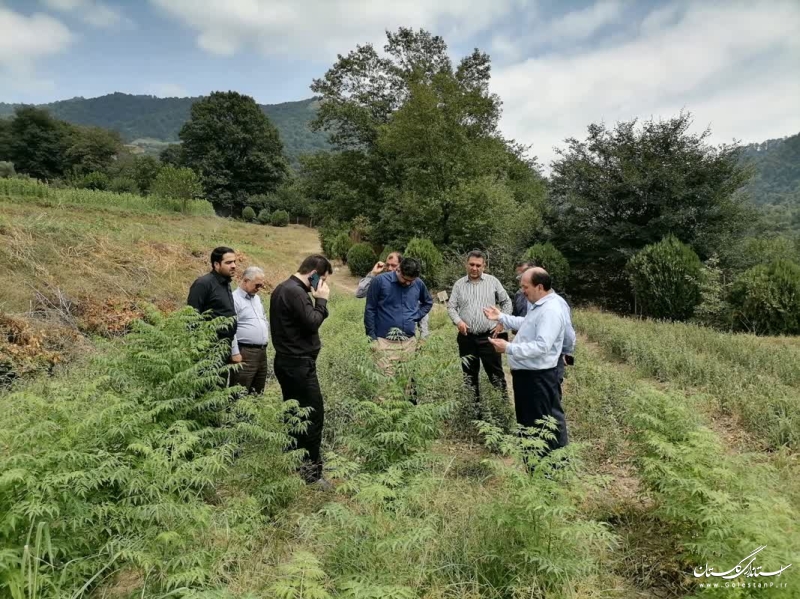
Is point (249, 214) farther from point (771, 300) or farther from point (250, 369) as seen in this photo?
point (250, 369)

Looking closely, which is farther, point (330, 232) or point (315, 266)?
point (330, 232)

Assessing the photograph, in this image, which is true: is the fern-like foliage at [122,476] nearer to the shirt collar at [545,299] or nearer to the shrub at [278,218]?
the shirt collar at [545,299]

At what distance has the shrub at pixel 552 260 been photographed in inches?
584

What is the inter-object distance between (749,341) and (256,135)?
53.6 meters

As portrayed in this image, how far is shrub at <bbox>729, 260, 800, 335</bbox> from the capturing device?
9.68m

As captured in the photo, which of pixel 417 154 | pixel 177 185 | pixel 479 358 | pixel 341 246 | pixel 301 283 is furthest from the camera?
pixel 177 185

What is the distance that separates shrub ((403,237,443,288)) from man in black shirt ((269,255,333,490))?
12.7 m

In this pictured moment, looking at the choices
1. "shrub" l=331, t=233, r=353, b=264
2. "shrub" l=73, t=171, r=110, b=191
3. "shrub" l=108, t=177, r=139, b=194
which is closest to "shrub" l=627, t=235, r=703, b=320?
"shrub" l=331, t=233, r=353, b=264

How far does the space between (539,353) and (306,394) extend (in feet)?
6.83

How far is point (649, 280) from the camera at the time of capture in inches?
481

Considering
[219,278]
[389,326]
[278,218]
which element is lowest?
[389,326]

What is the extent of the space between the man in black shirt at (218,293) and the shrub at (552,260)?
1204cm

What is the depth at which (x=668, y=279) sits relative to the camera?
12.0m

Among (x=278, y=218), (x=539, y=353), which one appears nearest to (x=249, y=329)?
(x=539, y=353)
